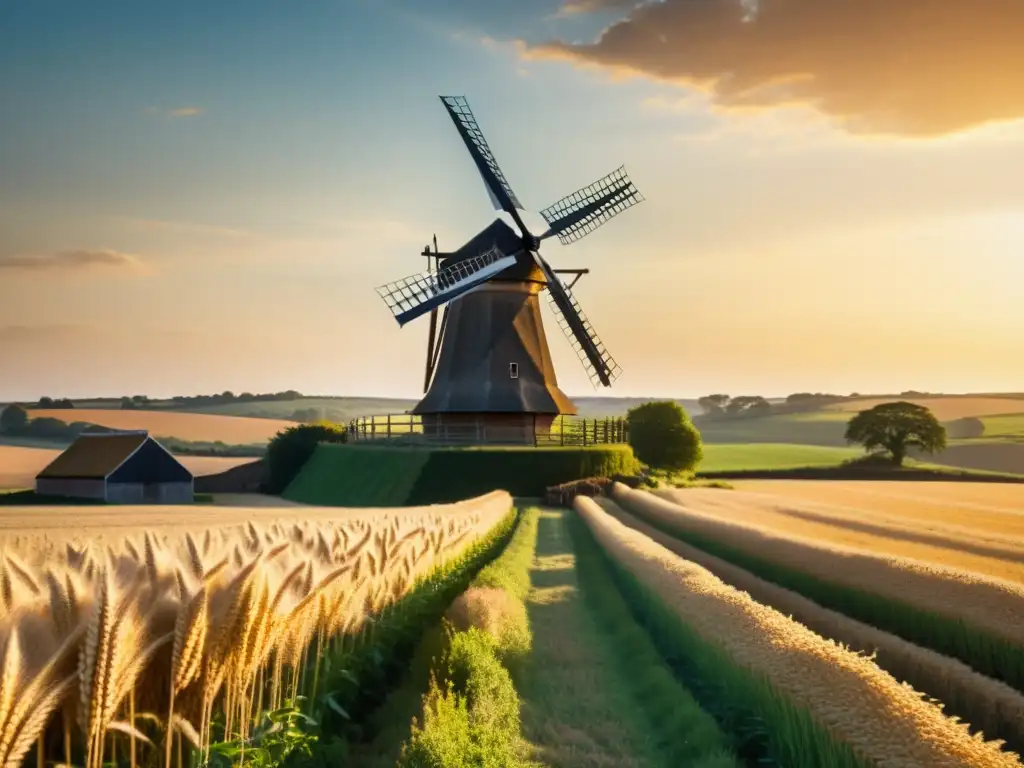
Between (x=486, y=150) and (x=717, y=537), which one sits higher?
(x=486, y=150)

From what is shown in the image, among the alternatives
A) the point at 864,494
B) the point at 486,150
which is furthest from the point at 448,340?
the point at 864,494

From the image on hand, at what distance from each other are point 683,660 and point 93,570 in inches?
325

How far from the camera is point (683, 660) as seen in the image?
12.0m

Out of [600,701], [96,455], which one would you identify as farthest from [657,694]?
[96,455]

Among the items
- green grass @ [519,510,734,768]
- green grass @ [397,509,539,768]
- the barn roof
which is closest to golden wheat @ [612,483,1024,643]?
green grass @ [519,510,734,768]

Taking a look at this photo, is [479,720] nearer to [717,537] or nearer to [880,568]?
[880,568]

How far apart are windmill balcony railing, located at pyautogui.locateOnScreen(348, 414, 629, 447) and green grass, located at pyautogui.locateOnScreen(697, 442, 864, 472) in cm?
3075

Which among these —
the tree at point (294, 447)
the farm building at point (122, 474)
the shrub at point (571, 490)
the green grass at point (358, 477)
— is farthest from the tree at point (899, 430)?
the farm building at point (122, 474)

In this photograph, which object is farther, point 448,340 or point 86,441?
point 86,441

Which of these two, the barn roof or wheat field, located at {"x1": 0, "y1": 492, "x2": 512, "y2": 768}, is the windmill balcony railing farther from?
wheat field, located at {"x1": 0, "y1": 492, "x2": 512, "y2": 768}

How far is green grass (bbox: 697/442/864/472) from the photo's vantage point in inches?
3452

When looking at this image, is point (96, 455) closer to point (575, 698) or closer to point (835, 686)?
point (575, 698)

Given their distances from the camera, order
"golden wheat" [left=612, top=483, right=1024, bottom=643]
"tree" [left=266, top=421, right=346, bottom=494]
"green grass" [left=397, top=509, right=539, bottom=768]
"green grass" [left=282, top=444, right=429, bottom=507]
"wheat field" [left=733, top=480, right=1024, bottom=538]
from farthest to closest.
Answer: "tree" [left=266, top=421, right=346, bottom=494] < "green grass" [left=282, top=444, right=429, bottom=507] < "wheat field" [left=733, top=480, right=1024, bottom=538] < "golden wheat" [left=612, top=483, right=1024, bottom=643] < "green grass" [left=397, top=509, right=539, bottom=768]

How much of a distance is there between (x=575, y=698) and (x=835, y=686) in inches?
161
